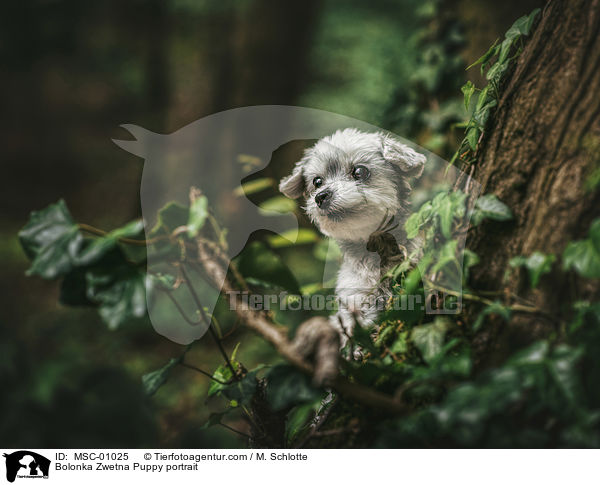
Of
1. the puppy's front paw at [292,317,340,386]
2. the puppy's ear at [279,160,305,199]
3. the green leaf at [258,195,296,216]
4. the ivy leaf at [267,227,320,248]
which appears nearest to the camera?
the puppy's front paw at [292,317,340,386]

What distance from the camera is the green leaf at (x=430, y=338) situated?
1.01 metres

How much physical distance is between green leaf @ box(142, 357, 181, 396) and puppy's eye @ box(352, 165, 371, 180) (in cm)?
99

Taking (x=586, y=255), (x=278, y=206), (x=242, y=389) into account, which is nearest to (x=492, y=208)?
(x=586, y=255)

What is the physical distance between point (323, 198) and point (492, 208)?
743mm

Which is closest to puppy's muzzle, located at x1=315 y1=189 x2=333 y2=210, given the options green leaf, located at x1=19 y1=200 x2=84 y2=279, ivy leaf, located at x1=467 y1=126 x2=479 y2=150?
ivy leaf, located at x1=467 y1=126 x2=479 y2=150

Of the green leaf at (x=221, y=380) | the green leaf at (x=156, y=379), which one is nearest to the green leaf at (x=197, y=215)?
the green leaf at (x=156, y=379)

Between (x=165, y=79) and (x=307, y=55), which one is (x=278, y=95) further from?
(x=165, y=79)

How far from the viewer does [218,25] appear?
5.70 metres

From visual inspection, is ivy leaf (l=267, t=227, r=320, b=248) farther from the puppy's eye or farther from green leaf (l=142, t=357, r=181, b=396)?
green leaf (l=142, t=357, r=181, b=396)

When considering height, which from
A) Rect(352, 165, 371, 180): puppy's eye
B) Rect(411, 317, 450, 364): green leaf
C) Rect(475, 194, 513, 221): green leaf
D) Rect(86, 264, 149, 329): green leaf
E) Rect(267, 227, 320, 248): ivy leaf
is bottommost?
Rect(411, 317, 450, 364): green leaf

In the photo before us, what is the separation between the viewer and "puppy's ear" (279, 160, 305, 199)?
1893mm

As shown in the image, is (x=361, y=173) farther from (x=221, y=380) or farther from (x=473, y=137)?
(x=221, y=380)

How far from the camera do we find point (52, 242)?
999 mm
